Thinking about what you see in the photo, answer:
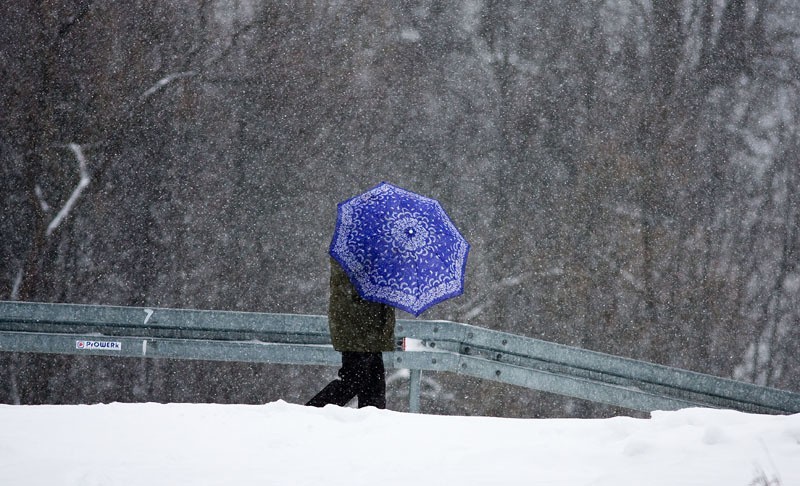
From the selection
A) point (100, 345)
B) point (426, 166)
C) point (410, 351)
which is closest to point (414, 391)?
point (410, 351)

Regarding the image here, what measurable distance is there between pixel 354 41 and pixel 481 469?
29.9 ft

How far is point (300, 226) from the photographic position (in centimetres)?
1098

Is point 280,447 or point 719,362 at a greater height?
point 280,447

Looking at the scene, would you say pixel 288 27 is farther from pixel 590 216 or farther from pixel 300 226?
pixel 590 216

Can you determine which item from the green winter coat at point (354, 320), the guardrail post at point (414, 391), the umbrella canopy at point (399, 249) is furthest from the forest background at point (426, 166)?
the green winter coat at point (354, 320)

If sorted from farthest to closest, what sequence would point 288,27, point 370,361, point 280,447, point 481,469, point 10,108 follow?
point 288,27 < point 10,108 < point 370,361 < point 280,447 < point 481,469

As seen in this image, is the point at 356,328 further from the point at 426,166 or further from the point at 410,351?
the point at 426,166

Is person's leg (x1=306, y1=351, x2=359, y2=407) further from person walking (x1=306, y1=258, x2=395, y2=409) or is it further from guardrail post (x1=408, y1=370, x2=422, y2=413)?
guardrail post (x1=408, y1=370, x2=422, y2=413)

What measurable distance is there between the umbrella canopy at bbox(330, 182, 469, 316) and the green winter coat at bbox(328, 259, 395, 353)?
0.28 feet

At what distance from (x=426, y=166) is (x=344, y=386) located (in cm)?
690

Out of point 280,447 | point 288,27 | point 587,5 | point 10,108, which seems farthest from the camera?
point 587,5

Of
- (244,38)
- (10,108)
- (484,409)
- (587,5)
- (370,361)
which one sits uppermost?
(587,5)

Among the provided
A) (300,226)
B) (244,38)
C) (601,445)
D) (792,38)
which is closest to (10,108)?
(244,38)

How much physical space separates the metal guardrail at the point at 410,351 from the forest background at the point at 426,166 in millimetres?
5149
